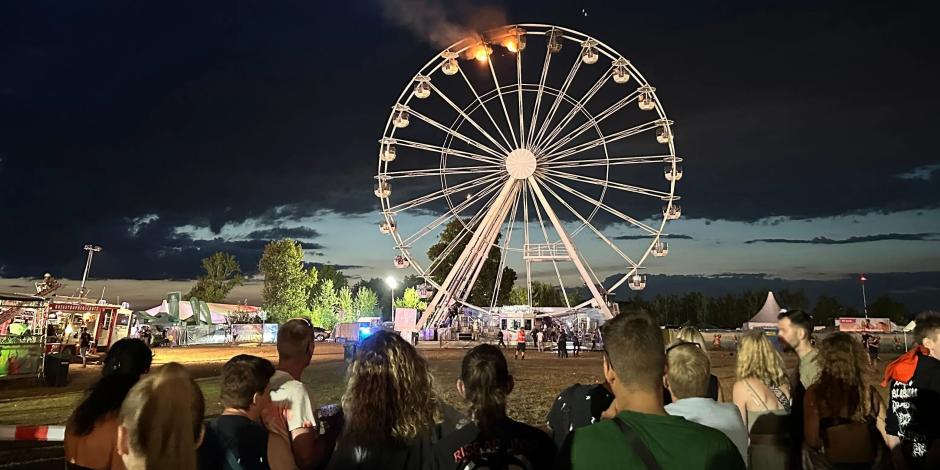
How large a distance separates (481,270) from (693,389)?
66292 mm

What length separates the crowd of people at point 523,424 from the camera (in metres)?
2.26

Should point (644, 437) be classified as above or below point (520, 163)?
below

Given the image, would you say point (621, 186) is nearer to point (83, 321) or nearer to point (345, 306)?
point (83, 321)

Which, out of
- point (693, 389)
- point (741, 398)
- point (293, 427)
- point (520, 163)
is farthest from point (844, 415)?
point (520, 163)

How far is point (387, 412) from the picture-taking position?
298 centimetres

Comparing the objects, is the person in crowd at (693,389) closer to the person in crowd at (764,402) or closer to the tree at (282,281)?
the person in crowd at (764,402)

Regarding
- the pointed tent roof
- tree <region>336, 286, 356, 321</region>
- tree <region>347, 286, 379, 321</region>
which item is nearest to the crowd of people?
the pointed tent roof

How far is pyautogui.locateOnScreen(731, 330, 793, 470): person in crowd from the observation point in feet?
14.5

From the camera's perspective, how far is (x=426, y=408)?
3076mm

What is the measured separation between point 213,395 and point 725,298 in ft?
466

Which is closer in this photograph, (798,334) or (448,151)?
(798,334)

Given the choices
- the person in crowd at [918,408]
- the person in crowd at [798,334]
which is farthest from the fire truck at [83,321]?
the person in crowd at [918,408]

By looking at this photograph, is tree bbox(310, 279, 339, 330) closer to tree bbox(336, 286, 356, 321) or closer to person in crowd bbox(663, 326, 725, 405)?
tree bbox(336, 286, 356, 321)

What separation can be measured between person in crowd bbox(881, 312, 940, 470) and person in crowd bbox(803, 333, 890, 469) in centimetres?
30
